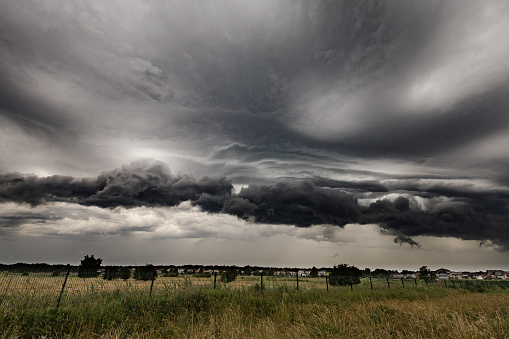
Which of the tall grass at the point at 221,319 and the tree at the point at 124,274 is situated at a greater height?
the tree at the point at 124,274

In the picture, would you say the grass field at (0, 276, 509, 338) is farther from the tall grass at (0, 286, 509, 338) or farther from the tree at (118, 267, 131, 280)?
the tree at (118, 267, 131, 280)

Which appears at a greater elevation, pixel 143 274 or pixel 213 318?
pixel 143 274

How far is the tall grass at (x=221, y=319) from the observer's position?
8.06m

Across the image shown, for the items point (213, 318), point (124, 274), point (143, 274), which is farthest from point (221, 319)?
point (143, 274)

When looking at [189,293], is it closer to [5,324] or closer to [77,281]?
[77,281]

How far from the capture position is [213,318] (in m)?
10.6

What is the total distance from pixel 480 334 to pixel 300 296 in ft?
43.4

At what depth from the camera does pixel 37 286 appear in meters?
14.3

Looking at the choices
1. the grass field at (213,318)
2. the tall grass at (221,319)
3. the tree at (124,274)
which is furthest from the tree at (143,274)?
the tall grass at (221,319)

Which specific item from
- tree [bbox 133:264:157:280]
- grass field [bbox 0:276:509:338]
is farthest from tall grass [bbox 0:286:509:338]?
tree [bbox 133:264:157:280]

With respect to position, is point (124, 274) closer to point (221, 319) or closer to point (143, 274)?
point (143, 274)

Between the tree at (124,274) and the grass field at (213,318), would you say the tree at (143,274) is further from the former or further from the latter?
the grass field at (213,318)

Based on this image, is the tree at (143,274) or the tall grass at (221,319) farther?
the tree at (143,274)

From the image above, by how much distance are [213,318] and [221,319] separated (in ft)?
1.10
